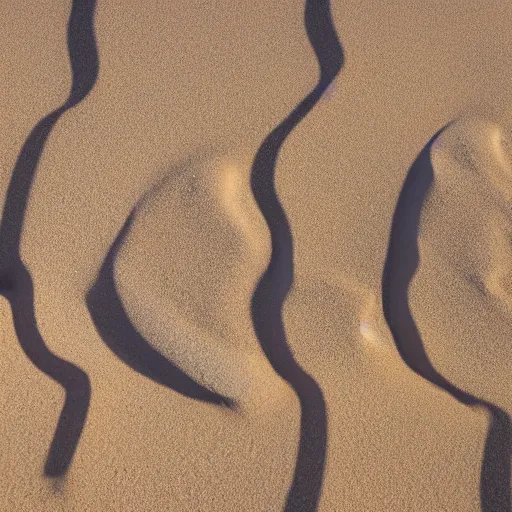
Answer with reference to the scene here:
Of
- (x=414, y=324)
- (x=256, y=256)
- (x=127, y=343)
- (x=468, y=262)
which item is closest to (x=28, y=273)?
(x=127, y=343)

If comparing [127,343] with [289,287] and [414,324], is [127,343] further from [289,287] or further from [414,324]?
[414,324]

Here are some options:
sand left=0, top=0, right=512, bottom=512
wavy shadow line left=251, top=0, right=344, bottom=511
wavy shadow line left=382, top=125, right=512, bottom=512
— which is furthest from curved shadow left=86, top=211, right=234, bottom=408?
wavy shadow line left=382, top=125, right=512, bottom=512

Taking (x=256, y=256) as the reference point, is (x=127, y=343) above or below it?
below

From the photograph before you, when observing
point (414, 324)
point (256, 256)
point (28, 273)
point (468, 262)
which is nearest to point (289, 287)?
point (256, 256)

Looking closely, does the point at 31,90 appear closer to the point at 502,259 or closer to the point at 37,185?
the point at 37,185

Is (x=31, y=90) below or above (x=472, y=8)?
below

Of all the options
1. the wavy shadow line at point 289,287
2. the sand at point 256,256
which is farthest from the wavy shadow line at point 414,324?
the wavy shadow line at point 289,287

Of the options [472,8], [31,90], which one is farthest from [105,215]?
[472,8]
